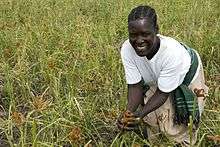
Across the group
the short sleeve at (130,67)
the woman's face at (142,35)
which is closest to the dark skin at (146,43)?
the woman's face at (142,35)

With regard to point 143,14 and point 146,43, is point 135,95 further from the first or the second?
point 143,14

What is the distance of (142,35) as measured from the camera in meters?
2.03

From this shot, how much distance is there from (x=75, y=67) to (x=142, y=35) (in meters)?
1.11

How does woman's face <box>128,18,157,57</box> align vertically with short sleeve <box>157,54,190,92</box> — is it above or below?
above

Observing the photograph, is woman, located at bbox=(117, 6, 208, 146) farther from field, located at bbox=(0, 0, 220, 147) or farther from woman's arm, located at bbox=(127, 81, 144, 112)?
field, located at bbox=(0, 0, 220, 147)

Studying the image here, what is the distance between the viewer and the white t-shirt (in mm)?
2100

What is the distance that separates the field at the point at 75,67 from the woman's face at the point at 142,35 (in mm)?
403

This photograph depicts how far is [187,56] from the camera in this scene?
217 cm

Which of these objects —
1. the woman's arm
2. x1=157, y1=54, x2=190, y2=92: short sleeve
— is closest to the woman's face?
x1=157, y1=54, x2=190, y2=92: short sleeve

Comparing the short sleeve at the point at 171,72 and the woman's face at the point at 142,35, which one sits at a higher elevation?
the woman's face at the point at 142,35

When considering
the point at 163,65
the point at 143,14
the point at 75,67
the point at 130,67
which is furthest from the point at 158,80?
the point at 75,67

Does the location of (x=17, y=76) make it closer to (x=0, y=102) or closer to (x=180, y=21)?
(x=0, y=102)

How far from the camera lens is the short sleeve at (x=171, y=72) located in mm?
2094

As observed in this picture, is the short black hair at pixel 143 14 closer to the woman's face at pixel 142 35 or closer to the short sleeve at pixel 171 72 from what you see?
the woman's face at pixel 142 35
